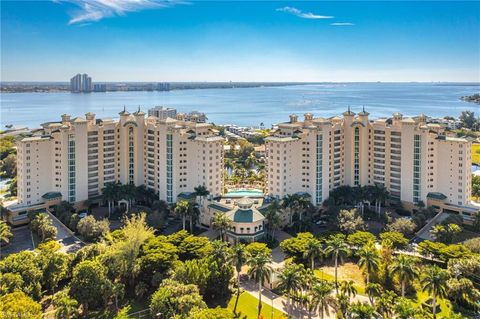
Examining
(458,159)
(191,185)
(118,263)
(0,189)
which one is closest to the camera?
(118,263)

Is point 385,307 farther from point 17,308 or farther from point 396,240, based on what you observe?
point 17,308

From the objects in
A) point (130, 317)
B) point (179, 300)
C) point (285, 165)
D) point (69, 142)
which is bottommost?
point (130, 317)

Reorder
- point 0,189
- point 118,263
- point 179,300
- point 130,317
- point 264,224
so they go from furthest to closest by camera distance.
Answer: point 0,189 < point 264,224 < point 118,263 < point 130,317 < point 179,300

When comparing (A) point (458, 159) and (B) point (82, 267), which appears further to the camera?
(A) point (458, 159)

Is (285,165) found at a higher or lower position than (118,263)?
higher

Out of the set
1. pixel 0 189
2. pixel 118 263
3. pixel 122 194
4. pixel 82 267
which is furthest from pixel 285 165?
pixel 0 189

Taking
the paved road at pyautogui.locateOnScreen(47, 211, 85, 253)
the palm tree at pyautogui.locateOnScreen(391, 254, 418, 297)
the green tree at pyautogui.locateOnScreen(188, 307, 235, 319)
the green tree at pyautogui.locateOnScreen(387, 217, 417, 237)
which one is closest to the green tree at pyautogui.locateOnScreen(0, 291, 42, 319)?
the green tree at pyautogui.locateOnScreen(188, 307, 235, 319)

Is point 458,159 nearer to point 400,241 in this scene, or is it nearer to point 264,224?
point 400,241

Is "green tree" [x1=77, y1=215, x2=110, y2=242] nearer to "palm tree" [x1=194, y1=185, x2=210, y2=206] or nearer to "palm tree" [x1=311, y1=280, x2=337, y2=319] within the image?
"palm tree" [x1=194, y1=185, x2=210, y2=206]
